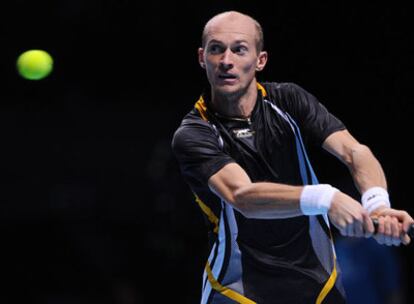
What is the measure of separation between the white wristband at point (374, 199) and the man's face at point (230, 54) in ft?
3.62

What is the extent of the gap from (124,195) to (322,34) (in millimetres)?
3032

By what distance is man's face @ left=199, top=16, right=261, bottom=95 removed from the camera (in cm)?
618

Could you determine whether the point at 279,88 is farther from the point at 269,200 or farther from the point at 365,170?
the point at 269,200

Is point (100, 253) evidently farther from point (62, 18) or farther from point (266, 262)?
point (266, 262)

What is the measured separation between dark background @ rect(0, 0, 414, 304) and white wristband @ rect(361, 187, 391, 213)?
18.0 feet

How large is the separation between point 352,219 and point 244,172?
887 millimetres

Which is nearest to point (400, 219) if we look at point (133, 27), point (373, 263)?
point (373, 263)

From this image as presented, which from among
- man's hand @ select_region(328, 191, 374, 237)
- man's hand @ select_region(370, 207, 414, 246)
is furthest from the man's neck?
man's hand @ select_region(370, 207, 414, 246)

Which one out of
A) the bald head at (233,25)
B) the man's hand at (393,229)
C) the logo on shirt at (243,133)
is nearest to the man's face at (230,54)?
the bald head at (233,25)

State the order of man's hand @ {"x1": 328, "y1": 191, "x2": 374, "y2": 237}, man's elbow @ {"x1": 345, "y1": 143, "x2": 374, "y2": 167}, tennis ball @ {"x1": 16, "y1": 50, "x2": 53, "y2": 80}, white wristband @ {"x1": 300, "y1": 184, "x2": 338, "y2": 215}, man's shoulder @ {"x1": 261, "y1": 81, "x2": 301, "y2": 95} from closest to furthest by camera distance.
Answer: man's hand @ {"x1": 328, "y1": 191, "x2": 374, "y2": 237}
white wristband @ {"x1": 300, "y1": 184, "x2": 338, "y2": 215}
man's elbow @ {"x1": 345, "y1": 143, "x2": 374, "y2": 167}
man's shoulder @ {"x1": 261, "y1": 81, "x2": 301, "y2": 95}
tennis ball @ {"x1": 16, "y1": 50, "x2": 53, "y2": 80}

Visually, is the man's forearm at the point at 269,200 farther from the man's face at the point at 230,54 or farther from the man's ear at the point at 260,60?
the man's ear at the point at 260,60

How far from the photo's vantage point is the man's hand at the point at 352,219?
504 cm

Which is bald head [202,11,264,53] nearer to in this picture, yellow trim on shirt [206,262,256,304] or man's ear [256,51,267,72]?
man's ear [256,51,267,72]

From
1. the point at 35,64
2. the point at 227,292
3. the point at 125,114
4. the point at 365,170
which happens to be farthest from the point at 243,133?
the point at 125,114
